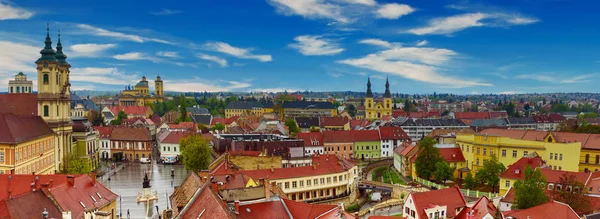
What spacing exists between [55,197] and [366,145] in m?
62.2

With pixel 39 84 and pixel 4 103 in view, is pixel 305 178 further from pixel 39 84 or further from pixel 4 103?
pixel 4 103

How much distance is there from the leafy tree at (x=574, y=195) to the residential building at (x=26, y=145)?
47.5 m

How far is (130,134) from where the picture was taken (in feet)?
268

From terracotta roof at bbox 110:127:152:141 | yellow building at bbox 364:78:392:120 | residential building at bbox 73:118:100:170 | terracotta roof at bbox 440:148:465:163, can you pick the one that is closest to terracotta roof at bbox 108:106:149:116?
terracotta roof at bbox 110:127:152:141

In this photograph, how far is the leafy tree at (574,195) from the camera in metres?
35.5

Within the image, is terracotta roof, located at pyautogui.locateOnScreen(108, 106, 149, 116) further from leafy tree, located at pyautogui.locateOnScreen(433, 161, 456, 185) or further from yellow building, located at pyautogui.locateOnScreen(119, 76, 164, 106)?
leafy tree, located at pyautogui.locateOnScreen(433, 161, 456, 185)

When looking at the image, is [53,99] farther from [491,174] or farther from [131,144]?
[491,174]

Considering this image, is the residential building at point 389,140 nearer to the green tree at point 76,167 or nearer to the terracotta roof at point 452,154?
the terracotta roof at point 452,154

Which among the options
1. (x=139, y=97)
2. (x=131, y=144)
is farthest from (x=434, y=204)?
(x=139, y=97)

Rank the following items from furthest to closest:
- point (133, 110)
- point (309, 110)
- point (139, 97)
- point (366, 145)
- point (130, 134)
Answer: point (139, 97) < point (309, 110) < point (133, 110) < point (366, 145) < point (130, 134)

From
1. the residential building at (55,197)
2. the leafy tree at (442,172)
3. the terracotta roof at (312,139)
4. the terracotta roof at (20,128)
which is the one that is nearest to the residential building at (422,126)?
the terracotta roof at (312,139)

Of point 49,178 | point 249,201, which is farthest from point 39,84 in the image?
point 249,201

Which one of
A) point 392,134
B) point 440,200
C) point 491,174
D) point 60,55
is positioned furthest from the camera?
point 392,134

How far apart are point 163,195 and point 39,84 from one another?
23376mm
